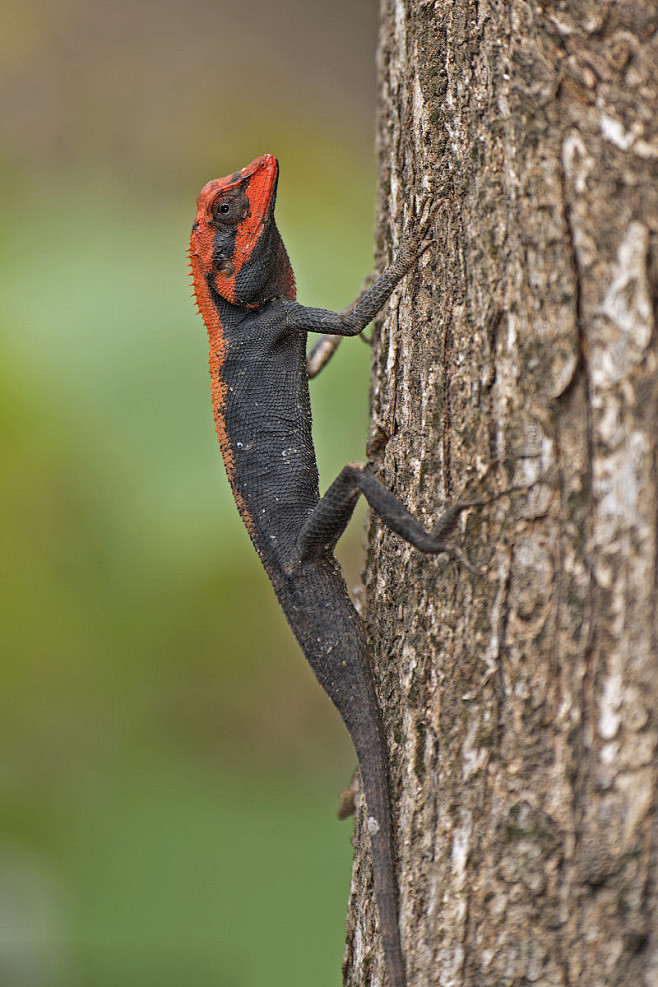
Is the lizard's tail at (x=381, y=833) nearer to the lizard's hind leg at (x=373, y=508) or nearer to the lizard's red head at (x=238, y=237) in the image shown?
the lizard's hind leg at (x=373, y=508)

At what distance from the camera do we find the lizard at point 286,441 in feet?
8.07

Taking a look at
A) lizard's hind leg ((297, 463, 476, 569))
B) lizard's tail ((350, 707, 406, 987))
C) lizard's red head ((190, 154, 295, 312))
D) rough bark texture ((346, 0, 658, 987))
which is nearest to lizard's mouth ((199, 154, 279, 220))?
lizard's red head ((190, 154, 295, 312))

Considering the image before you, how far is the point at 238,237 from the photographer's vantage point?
314cm

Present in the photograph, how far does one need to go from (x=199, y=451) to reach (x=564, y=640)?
2.80m

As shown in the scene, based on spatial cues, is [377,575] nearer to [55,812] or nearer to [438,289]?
[438,289]

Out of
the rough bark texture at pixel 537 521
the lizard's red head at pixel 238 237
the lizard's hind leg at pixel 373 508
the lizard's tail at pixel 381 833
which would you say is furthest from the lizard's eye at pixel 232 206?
the lizard's tail at pixel 381 833

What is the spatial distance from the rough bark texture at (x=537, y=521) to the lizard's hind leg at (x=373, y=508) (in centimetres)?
5

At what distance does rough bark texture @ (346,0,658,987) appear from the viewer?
1681 mm

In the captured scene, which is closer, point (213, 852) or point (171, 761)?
point (213, 852)

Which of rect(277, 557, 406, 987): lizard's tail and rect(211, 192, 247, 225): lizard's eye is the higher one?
rect(211, 192, 247, 225): lizard's eye

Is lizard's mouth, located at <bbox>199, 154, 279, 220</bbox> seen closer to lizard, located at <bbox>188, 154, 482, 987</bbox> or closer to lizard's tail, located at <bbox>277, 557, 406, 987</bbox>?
lizard, located at <bbox>188, 154, 482, 987</bbox>

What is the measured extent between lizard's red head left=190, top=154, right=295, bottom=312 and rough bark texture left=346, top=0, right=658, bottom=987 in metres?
0.97

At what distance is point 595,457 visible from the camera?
1.75 metres

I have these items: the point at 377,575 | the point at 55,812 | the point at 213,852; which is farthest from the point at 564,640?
the point at 55,812
